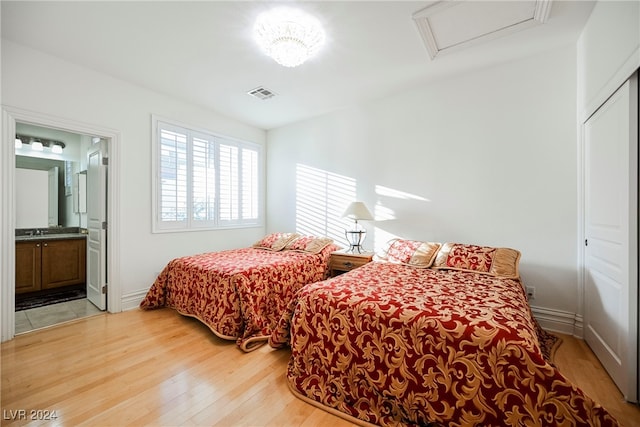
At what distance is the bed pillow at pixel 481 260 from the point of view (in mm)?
2355

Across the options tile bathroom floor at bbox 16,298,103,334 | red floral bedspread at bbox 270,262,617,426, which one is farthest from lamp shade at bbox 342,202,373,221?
tile bathroom floor at bbox 16,298,103,334

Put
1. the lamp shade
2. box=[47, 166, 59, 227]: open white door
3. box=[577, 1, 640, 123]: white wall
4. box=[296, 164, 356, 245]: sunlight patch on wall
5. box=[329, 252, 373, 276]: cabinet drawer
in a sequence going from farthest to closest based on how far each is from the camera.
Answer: box=[47, 166, 59, 227]: open white door < box=[296, 164, 356, 245]: sunlight patch on wall < the lamp shade < box=[329, 252, 373, 276]: cabinet drawer < box=[577, 1, 640, 123]: white wall

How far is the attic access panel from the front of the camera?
203cm

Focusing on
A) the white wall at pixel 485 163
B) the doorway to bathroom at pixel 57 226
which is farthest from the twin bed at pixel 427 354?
the doorway to bathroom at pixel 57 226

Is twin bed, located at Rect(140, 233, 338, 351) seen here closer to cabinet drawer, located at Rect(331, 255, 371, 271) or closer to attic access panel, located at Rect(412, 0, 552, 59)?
cabinet drawer, located at Rect(331, 255, 371, 271)

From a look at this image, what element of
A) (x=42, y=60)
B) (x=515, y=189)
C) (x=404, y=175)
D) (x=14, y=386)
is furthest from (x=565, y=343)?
(x=42, y=60)

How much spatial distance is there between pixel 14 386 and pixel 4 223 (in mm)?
1419

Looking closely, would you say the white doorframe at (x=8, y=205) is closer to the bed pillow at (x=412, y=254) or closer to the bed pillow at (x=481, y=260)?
the bed pillow at (x=412, y=254)

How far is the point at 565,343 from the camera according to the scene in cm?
239

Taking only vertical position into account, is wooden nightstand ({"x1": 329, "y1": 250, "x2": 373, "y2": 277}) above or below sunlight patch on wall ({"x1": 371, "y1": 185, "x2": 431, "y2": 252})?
below

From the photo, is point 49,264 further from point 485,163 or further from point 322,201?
point 485,163

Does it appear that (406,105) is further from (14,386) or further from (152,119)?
(14,386)

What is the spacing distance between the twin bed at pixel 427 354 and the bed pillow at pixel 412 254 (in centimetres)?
35

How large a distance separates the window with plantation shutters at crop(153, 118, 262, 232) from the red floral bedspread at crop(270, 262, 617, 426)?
2474mm
